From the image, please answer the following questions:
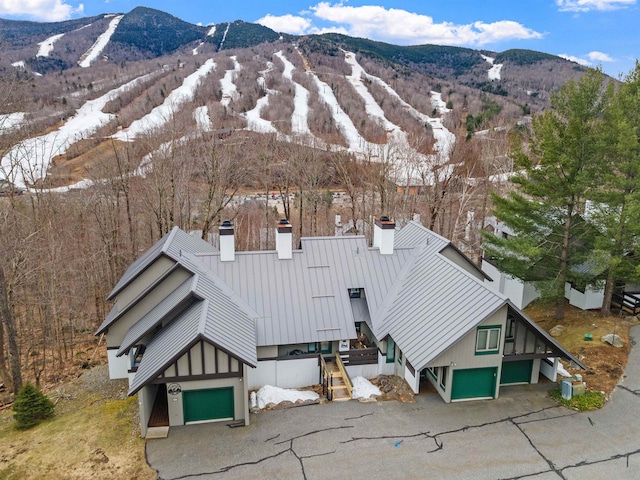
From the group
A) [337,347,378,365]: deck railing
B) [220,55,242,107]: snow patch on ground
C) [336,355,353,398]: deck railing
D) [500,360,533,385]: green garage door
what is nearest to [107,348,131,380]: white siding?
[336,355,353,398]: deck railing

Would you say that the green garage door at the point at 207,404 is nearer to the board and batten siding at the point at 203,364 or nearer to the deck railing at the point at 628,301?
the board and batten siding at the point at 203,364

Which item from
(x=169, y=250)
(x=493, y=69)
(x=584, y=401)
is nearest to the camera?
(x=584, y=401)

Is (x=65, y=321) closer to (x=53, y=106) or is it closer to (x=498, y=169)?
(x=498, y=169)

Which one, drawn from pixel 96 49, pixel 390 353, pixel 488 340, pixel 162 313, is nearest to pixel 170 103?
pixel 162 313

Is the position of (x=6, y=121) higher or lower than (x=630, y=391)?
higher

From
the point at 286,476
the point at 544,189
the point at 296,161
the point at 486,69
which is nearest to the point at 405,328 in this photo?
the point at 286,476

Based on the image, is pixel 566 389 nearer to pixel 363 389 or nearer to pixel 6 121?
pixel 363 389
